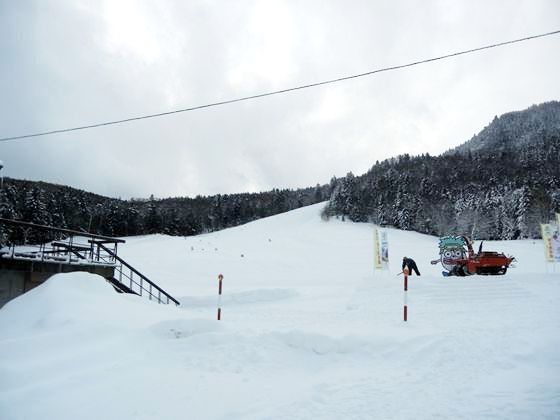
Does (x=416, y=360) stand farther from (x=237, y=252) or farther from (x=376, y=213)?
(x=376, y=213)

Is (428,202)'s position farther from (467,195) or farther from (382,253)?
(382,253)

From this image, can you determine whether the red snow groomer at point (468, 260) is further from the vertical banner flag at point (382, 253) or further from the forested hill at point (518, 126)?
the forested hill at point (518, 126)

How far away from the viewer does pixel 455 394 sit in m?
4.58

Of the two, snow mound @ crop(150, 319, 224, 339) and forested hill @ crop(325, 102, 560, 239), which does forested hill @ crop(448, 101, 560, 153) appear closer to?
forested hill @ crop(325, 102, 560, 239)

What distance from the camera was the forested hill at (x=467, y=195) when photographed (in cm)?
6012

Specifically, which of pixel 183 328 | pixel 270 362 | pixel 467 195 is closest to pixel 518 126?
pixel 467 195

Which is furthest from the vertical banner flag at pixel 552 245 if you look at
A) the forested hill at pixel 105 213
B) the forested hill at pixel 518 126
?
the forested hill at pixel 518 126

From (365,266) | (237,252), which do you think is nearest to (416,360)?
(365,266)

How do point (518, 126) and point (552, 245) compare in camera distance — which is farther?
point (518, 126)

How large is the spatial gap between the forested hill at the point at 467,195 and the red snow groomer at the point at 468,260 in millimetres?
48639

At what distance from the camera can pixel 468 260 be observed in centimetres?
1723

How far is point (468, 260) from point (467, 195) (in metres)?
63.1

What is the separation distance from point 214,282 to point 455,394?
23838mm

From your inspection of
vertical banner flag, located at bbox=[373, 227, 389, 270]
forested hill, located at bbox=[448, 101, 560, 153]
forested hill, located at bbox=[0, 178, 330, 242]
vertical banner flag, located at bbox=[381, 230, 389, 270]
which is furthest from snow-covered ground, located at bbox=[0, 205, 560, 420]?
forested hill, located at bbox=[448, 101, 560, 153]
